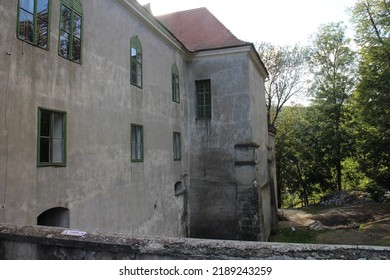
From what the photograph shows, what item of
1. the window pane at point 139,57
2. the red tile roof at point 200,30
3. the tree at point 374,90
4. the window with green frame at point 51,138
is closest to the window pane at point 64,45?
the window with green frame at point 51,138

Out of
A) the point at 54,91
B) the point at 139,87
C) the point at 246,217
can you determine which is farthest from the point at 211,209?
the point at 54,91

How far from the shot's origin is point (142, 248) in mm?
→ 3609

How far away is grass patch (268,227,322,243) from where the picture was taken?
1733 centimetres

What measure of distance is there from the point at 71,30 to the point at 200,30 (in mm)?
11278

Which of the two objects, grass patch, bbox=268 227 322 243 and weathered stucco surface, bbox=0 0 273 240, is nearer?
weathered stucco surface, bbox=0 0 273 240

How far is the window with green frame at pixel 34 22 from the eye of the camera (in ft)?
21.9

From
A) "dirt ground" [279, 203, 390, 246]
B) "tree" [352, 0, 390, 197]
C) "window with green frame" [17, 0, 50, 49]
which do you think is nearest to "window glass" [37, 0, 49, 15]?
"window with green frame" [17, 0, 50, 49]

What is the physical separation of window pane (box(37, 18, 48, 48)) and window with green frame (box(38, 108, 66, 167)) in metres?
1.61

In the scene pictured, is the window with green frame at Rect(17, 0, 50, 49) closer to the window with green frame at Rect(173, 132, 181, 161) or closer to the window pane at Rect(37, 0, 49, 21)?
the window pane at Rect(37, 0, 49, 21)

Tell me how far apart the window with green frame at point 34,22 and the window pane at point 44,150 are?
2.25 metres

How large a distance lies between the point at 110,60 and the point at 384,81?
723 inches

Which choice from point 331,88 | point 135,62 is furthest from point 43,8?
point 331,88

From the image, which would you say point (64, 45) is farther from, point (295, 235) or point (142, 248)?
point (295, 235)
